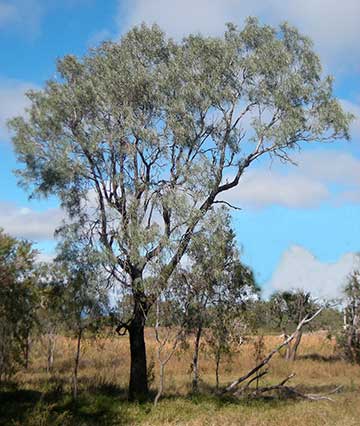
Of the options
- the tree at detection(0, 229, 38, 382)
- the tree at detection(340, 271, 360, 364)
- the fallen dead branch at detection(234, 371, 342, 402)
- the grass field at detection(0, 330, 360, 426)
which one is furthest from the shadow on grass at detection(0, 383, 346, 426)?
the tree at detection(340, 271, 360, 364)

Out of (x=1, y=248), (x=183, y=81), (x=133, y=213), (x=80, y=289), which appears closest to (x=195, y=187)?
(x=133, y=213)

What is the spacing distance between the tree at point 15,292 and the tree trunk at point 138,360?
3.63m

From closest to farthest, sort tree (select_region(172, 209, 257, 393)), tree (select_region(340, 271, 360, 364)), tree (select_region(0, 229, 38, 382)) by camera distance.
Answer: tree (select_region(0, 229, 38, 382)), tree (select_region(172, 209, 257, 393)), tree (select_region(340, 271, 360, 364))

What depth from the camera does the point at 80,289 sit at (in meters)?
18.9

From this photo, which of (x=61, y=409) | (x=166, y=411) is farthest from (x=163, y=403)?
(x=61, y=409)

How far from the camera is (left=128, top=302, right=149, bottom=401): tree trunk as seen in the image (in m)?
19.2

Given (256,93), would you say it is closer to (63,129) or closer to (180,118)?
(180,118)

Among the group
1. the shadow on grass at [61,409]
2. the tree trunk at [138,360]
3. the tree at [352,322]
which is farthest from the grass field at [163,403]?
the tree at [352,322]

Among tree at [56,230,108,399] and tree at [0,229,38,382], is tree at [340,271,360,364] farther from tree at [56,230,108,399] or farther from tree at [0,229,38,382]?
tree at [0,229,38,382]

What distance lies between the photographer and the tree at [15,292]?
14242 mm

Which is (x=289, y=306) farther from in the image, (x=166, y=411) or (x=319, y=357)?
(x=166, y=411)

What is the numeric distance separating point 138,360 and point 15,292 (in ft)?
20.2

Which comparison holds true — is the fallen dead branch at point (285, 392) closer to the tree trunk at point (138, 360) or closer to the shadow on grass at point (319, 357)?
Result: the tree trunk at point (138, 360)

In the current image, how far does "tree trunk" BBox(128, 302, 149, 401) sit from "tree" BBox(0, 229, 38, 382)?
3.63m
